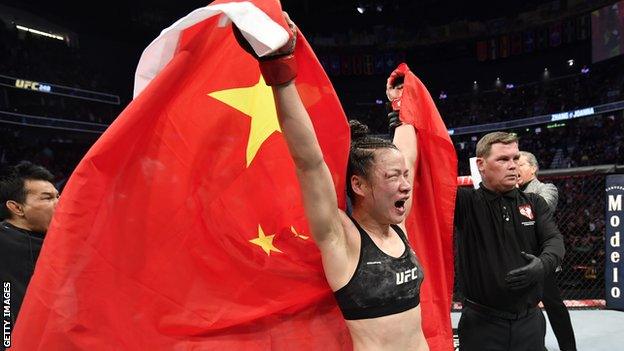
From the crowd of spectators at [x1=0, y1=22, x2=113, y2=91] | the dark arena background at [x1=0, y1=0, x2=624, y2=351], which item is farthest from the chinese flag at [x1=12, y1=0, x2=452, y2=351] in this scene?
the crowd of spectators at [x1=0, y1=22, x2=113, y2=91]

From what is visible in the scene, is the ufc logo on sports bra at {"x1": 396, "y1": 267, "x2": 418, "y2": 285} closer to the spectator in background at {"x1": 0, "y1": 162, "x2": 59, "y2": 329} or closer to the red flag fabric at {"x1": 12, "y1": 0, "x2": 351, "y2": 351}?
the red flag fabric at {"x1": 12, "y1": 0, "x2": 351, "y2": 351}

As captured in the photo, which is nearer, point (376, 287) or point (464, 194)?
point (376, 287)

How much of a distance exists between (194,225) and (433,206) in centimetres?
90

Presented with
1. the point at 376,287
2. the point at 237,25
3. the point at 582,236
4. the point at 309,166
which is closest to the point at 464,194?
the point at 376,287

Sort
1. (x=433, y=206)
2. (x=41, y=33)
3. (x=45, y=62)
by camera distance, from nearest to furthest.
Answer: (x=433, y=206)
(x=45, y=62)
(x=41, y=33)

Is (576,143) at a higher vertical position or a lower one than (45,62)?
lower

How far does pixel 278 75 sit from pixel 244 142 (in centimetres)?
42

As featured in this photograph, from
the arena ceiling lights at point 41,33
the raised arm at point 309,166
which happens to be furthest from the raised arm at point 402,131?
the arena ceiling lights at point 41,33

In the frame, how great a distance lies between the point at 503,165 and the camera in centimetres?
232

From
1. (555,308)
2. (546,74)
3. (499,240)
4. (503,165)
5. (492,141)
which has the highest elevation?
(546,74)

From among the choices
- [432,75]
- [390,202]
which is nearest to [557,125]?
[432,75]

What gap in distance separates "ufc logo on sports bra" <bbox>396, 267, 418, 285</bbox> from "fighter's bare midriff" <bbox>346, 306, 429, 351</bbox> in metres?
0.09

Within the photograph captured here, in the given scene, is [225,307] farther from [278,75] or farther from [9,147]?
[9,147]
